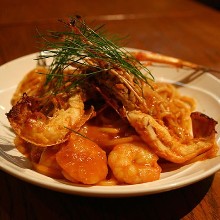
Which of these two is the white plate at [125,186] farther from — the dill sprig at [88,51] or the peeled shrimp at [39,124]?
the dill sprig at [88,51]

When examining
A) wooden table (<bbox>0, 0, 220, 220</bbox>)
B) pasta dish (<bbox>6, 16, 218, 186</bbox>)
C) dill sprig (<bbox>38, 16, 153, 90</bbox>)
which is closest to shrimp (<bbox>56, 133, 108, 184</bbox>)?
pasta dish (<bbox>6, 16, 218, 186</bbox>)

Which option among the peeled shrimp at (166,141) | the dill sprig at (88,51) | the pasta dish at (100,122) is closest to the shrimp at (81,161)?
the pasta dish at (100,122)

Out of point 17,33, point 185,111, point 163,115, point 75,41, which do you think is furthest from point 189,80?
point 17,33

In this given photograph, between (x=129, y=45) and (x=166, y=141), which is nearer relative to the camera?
(x=166, y=141)

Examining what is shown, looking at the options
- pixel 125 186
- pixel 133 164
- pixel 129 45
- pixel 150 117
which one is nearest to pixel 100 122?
pixel 150 117

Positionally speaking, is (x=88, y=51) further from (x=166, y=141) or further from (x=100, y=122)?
(x=166, y=141)

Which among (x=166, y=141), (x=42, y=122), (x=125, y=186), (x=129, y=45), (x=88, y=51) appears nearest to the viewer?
(x=125, y=186)
